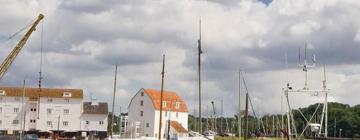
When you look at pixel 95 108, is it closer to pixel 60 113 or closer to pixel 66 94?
pixel 66 94

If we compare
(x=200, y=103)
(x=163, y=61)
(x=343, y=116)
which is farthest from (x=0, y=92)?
(x=343, y=116)

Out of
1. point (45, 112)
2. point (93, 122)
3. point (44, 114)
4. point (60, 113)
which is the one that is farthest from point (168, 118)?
point (44, 114)

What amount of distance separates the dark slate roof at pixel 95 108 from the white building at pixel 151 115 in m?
14.5

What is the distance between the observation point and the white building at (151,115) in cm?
13900

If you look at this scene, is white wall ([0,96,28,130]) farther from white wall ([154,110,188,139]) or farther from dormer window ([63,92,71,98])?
white wall ([154,110,188,139])

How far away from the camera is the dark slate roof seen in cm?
15600

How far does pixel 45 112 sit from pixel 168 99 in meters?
32.4

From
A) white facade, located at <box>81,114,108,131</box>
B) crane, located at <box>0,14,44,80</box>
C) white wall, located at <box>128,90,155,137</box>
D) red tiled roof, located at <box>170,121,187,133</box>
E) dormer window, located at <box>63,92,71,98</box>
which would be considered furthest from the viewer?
dormer window, located at <box>63,92,71,98</box>

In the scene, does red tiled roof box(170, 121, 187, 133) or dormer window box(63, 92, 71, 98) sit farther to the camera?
dormer window box(63, 92, 71, 98)

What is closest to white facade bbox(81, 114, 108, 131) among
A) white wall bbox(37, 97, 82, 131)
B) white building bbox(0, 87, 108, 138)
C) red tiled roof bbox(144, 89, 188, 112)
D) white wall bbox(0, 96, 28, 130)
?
white building bbox(0, 87, 108, 138)

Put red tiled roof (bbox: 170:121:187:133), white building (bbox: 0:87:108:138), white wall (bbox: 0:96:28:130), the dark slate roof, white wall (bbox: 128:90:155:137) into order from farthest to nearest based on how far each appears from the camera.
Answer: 1. the dark slate roof
2. white building (bbox: 0:87:108:138)
3. white wall (bbox: 0:96:28:130)
4. white wall (bbox: 128:90:155:137)
5. red tiled roof (bbox: 170:121:187:133)

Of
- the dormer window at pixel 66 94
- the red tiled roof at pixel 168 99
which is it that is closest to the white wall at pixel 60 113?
the dormer window at pixel 66 94

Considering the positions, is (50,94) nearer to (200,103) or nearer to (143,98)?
(143,98)

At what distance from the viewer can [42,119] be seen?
152750mm
